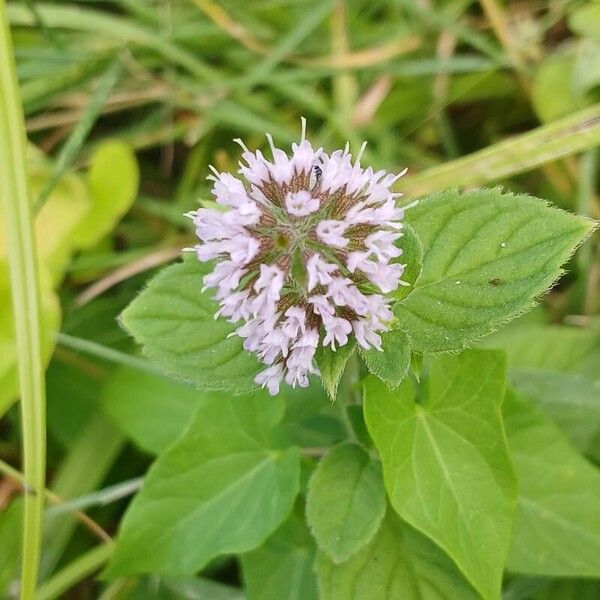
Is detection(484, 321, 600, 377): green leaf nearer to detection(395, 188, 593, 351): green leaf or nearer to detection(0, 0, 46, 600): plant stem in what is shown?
detection(395, 188, 593, 351): green leaf

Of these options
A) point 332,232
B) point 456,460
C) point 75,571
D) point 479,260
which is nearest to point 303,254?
point 332,232

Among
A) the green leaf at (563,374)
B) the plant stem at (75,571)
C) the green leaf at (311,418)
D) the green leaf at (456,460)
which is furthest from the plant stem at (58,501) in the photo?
the green leaf at (563,374)

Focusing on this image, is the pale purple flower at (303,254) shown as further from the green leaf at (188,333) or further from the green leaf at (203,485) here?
the green leaf at (203,485)

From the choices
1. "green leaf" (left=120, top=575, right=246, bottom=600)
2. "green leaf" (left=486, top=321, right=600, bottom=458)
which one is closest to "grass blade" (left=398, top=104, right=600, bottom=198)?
"green leaf" (left=486, top=321, right=600, bottom=458)

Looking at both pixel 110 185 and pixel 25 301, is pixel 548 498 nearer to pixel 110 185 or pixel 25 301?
pixel 25 301

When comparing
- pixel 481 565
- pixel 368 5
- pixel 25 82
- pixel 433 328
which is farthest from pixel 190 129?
pixel 481 565

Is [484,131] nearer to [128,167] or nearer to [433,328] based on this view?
[128,167]
